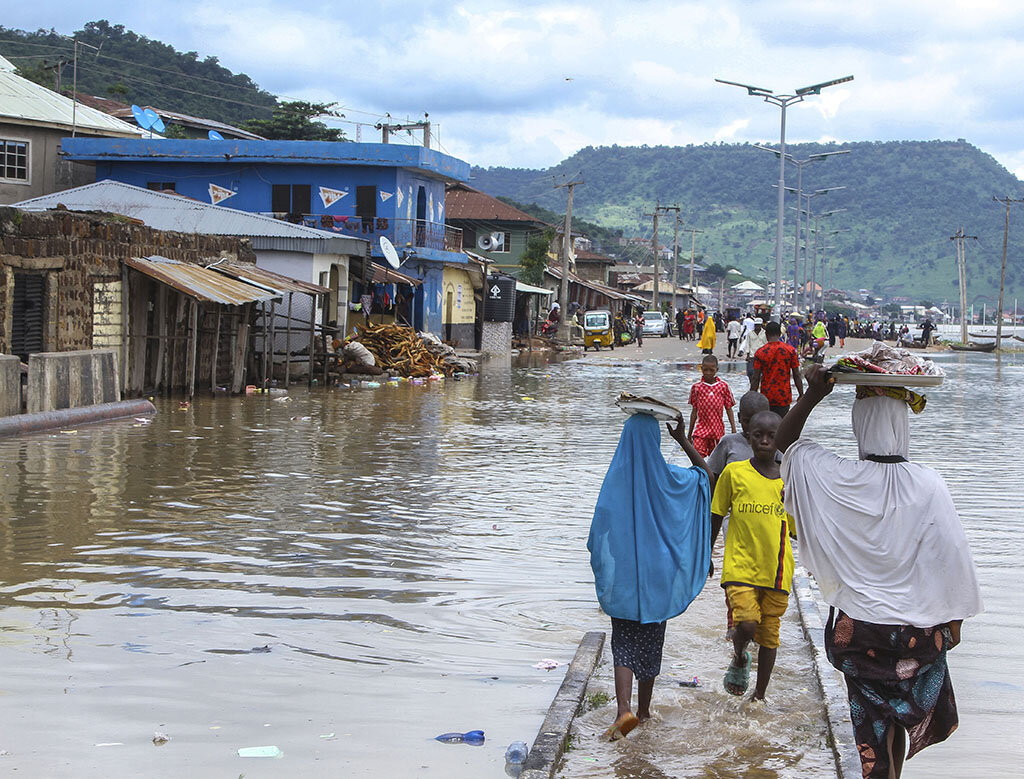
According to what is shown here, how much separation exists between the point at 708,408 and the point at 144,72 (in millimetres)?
69596

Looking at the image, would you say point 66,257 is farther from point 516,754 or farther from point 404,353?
point 516,754

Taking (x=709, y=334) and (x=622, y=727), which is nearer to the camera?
(x=622, y=727)

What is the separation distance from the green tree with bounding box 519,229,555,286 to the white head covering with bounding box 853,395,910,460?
54175 mm

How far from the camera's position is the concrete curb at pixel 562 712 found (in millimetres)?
4691

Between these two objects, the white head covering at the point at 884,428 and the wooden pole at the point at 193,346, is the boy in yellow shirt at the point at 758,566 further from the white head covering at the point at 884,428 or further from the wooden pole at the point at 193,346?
the wooden pole at the point at 193,346

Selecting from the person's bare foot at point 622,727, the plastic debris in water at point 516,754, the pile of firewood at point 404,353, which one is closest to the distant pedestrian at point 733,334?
the pile of firewood at point 404,353

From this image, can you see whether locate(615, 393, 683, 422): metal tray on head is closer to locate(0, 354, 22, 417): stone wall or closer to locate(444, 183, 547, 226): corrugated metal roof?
→ locate(0, 354, 22, 417): stone wall

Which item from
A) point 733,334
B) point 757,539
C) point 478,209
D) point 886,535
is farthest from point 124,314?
point 478,209

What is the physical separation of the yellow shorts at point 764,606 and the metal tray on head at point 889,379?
156 cm

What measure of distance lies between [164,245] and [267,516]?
42.1ft

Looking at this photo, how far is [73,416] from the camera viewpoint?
16328 millimetres

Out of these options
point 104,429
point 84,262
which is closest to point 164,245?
point 84,262

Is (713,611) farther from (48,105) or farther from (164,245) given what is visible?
(48,105)

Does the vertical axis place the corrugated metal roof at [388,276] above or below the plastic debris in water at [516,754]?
above
